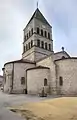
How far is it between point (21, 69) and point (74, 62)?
9874mm

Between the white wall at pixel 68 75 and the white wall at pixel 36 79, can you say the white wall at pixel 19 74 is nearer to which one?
the white wall at pixel 36 79

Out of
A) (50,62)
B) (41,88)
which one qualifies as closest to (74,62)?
(50,62)

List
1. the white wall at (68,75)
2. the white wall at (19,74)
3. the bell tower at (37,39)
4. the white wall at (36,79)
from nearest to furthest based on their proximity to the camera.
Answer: the white wall at (68,75) → the white wall at (36,79) → the white wall at (19,74) → the bell tower at (37,39)

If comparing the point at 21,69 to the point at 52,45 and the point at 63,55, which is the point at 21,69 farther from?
the point at 52,45

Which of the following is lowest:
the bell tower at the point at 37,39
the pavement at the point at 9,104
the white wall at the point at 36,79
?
the pavement at the point at 9,104

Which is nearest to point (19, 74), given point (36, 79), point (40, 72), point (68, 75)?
point (36, 79)

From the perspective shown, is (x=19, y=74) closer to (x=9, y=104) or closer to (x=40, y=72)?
(x=40, y=72)

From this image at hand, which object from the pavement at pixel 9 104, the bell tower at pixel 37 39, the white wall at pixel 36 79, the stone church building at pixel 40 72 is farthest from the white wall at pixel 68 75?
the bell tower at pixel 37 39

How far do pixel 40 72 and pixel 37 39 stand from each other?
41.0 feet

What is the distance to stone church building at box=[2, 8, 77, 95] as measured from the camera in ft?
79.0

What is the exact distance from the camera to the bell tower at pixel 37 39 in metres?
35.2

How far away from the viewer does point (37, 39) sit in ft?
119

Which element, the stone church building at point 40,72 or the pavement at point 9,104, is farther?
the stone church building at point 40,72

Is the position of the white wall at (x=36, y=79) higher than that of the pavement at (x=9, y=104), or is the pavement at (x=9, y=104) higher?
the white wall at (x=36, y=79)
